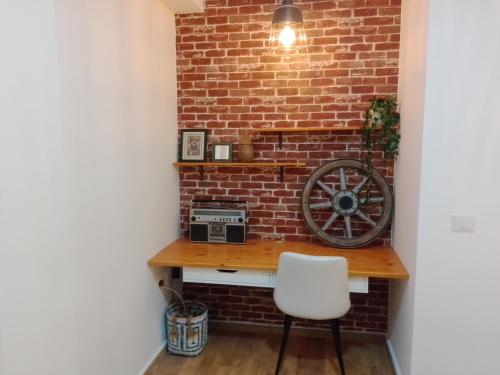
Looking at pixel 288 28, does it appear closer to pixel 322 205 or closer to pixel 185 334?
pixel 322 205

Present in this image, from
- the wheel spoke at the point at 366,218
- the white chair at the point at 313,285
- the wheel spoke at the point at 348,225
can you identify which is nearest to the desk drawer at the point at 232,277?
the white chair at the point at 313,285

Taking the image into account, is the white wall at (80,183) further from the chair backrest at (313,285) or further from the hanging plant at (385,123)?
the hanging plant at (385,123)

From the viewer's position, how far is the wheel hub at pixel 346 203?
272 cm

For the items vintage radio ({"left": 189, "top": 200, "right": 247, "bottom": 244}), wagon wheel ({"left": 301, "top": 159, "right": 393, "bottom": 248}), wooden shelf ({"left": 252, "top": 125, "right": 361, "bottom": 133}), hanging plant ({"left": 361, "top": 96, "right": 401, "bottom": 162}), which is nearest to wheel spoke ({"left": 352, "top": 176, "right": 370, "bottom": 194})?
wagon wheel ({"left": 301, "top": 159, "right": 393, "bottom": 248})

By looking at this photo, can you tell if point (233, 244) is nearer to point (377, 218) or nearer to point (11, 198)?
point (377, 218)

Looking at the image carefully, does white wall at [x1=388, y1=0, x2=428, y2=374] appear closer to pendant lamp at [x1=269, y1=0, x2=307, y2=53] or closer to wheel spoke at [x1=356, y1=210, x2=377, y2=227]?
wheel spoke at [x1=356, y1=210, x2=377, y2=227]

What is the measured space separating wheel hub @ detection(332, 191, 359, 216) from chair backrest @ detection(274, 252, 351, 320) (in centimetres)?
64

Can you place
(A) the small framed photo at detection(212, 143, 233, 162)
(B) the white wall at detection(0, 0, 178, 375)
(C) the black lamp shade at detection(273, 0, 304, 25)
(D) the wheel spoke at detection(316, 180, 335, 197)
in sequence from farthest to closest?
1. (A) the small framed photo at detection(212, 143, 233, 162)
2. (D) the wheel spoke at detection(316, 180, 335, 197)
3. (C) the black lamp shade at detection(273, 0, 304, 25)
4. (B) the white wall at detection(0, 0, 178, 375)

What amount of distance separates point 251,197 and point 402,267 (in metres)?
1.26

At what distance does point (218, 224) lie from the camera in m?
2.88

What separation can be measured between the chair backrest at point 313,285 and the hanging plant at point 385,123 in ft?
3.06

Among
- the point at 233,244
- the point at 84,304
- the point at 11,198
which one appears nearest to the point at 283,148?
the point at 233,244

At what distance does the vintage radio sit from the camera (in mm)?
2857

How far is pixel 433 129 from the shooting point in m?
1.96
